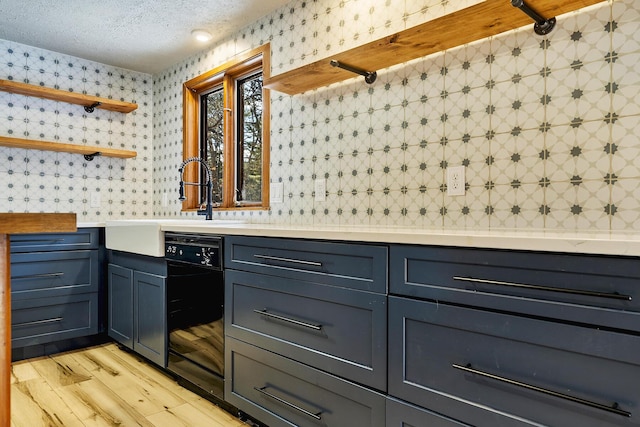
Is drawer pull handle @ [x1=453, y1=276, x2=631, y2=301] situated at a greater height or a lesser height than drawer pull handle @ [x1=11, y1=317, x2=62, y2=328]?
greater

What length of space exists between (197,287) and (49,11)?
2.05m

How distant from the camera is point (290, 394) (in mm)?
1579

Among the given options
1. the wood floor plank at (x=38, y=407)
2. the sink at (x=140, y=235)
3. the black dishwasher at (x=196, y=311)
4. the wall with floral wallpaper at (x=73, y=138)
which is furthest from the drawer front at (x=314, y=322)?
the wall with floral wallpaper at (x=73, y=138)

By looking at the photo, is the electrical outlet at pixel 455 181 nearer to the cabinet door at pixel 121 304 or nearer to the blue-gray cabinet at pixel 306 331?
the blue-gray cabinet at pixel 306 331

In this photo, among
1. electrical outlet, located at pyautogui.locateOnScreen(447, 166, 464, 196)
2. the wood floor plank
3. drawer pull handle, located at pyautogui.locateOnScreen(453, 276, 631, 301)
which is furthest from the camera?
the wood floor plank

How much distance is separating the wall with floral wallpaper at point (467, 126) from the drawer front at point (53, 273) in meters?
1.37

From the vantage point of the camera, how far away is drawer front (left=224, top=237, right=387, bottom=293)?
130cm

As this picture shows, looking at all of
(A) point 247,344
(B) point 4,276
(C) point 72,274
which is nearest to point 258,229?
(A) point 247,344

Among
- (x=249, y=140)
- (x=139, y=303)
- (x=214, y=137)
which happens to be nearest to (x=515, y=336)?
(x=139, y=303)

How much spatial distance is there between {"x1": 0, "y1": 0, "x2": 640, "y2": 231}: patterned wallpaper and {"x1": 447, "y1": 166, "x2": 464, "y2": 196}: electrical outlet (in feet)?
0.09

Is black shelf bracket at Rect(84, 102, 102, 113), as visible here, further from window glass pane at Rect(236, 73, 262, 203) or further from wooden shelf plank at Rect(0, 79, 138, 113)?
window glass pane at Rect(236, 73, 262, 203)

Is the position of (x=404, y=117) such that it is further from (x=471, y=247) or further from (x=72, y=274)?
(x=72, y=274)

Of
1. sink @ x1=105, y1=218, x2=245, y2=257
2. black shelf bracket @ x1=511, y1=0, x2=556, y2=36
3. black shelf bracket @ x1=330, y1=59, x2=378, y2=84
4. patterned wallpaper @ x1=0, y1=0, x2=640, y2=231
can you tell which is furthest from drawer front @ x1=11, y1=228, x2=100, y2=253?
black shelf bracket @ x1=511, y1=0, x2=556, y2=36

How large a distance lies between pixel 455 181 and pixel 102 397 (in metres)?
2.06
